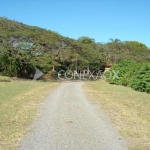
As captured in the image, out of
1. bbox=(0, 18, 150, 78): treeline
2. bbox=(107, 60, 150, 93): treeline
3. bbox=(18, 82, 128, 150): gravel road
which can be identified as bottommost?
bbox=(18, 82, 128, 150): gravel road

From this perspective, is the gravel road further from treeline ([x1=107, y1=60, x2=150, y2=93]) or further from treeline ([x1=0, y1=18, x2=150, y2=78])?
treeline ([x1=0, y1=18, x2=150, y2=78])

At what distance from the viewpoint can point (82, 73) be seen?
4631 cm

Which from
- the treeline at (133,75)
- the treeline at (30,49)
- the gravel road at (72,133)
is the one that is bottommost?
the gravel road at (72,133)

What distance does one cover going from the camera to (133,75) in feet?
80.7

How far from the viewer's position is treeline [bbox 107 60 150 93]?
2167 centimetres

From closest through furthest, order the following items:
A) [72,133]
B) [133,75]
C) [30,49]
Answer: [72,133], [133,75], [30,49]

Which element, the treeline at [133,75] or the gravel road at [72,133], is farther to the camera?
the treeline at [133,75]

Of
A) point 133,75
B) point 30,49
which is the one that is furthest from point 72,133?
point 30,49

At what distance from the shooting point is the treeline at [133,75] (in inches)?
853

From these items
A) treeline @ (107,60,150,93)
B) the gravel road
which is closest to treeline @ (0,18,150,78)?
treeline @ (107,60,150,93)

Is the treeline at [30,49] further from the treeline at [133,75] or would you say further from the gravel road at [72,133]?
the gravel road at [72,133]

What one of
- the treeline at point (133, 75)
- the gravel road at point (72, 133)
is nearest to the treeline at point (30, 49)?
the treeline at point (133, 75)

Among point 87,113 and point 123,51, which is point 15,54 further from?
point 123,51

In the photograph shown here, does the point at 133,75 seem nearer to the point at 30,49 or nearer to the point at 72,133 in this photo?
the point at 30,49
